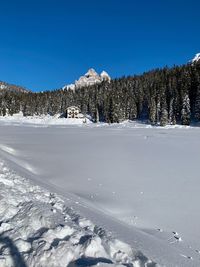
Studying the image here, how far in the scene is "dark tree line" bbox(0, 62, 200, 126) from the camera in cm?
8938

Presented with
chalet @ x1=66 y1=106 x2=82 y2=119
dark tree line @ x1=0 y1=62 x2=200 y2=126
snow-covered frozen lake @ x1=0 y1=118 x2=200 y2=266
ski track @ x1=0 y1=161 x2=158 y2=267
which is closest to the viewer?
ski track @ x1=0 y1=161 x2=158 y2=267

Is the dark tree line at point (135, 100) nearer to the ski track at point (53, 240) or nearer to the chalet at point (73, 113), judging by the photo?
the chalet at point (73, 113)

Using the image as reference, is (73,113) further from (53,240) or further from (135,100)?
(53,240)

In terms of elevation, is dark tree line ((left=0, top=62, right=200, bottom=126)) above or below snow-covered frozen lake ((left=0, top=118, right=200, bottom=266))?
above

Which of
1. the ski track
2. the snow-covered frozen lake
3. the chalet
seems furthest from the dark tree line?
the ski track

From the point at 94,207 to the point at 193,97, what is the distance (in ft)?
291

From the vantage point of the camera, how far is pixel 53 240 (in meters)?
6.41

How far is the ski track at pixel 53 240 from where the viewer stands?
5.68 m

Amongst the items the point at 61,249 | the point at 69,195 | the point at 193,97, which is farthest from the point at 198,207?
the point at 193,97

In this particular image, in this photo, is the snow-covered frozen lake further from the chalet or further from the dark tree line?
the chalet

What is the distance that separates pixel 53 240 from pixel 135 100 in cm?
11228

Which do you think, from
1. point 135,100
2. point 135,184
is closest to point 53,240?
point 135,184

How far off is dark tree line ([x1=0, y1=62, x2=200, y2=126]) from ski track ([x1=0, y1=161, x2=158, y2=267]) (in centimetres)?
7486

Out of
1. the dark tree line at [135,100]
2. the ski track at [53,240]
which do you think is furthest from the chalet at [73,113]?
the ski track at [53,240]
